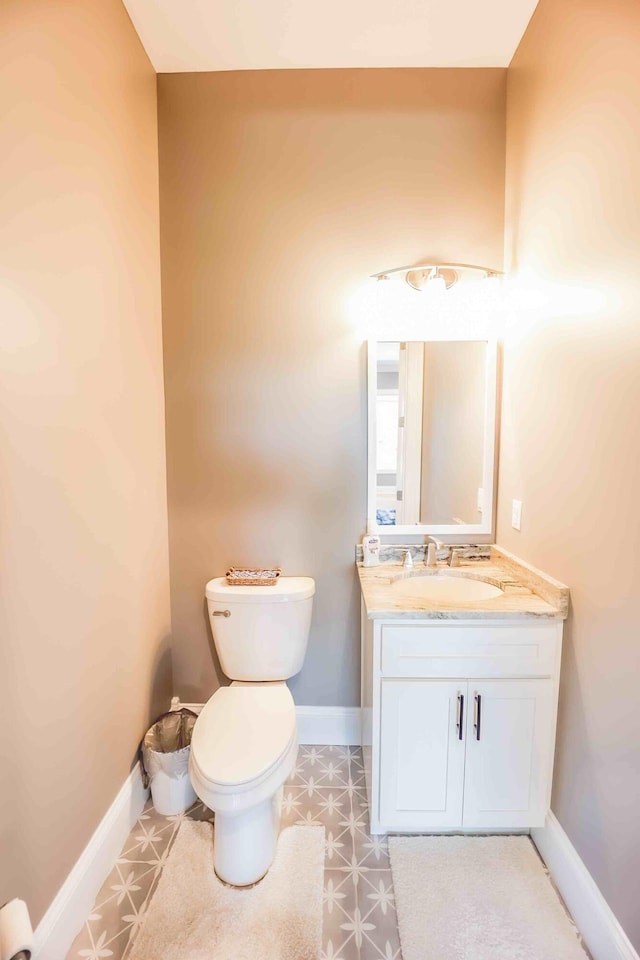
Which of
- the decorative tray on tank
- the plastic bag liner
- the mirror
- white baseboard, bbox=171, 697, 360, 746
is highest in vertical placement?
the mirror

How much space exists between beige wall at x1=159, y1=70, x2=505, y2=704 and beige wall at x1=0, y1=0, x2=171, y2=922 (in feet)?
0.67

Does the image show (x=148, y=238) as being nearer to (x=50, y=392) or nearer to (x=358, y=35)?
(x=50, y=392)

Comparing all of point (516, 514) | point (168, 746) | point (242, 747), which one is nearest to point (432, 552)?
point (516, 514)

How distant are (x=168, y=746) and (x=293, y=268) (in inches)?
80.0

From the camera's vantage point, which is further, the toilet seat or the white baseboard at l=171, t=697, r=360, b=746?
the white baseboard at l=171, t=697, r=360, b=746

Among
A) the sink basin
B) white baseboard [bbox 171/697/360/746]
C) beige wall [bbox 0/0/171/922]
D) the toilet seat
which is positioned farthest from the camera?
white baseboard [bbox 171/697/360/746]

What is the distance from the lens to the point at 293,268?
71.7 inches

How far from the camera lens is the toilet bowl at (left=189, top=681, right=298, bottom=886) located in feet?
3.97

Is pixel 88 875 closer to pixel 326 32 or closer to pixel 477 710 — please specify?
pixel 477 710

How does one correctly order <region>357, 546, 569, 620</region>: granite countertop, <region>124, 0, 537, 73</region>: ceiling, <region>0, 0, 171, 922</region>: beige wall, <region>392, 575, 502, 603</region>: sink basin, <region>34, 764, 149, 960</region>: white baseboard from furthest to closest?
<region>392, 575, 502, 603</region>: sink basin < <region>124, 0, 537, 73</region>: ceiling < <region>357, 546, 569, 620</region>: granite countertop < <region>34, 764, 149, 960</region>: white baseboard < <region>0, 0, 171, 922</region>: beige wall

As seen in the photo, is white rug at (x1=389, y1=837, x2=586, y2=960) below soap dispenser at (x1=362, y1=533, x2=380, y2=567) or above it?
below

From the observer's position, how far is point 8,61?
37.2 inches

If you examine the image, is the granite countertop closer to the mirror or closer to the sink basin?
the sink basin

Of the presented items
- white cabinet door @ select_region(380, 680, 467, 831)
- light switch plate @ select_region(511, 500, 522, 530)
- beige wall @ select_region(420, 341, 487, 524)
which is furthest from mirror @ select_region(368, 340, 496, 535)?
white cabinet door @ select_region(380, 680, 467, 831)
